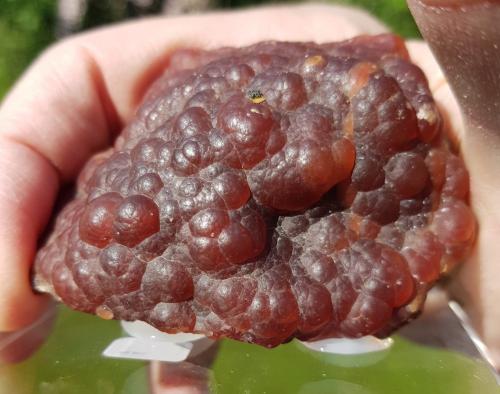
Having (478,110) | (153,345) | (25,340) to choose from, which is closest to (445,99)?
(478,110)

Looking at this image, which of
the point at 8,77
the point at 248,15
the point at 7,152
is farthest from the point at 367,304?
the point at 8,77

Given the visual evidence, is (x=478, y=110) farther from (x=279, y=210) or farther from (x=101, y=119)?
(x=101, y=119)

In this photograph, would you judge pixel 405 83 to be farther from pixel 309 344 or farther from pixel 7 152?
pixel 7 152

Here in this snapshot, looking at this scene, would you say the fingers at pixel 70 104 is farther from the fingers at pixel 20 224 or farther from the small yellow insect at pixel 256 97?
the small yellow insect at pixel 256 97

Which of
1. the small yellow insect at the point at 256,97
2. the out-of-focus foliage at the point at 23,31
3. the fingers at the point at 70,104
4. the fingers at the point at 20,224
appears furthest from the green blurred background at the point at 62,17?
the small yellow insect at the point at 256,97

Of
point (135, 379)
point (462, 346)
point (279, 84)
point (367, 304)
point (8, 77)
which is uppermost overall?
point (279, 84)

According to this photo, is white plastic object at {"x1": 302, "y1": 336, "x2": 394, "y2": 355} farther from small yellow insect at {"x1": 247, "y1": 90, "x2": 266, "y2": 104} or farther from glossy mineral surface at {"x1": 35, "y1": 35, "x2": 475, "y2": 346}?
small yellow insect at {"x1": 247, "y1": 90, "x2": 266, "y2": 104}
